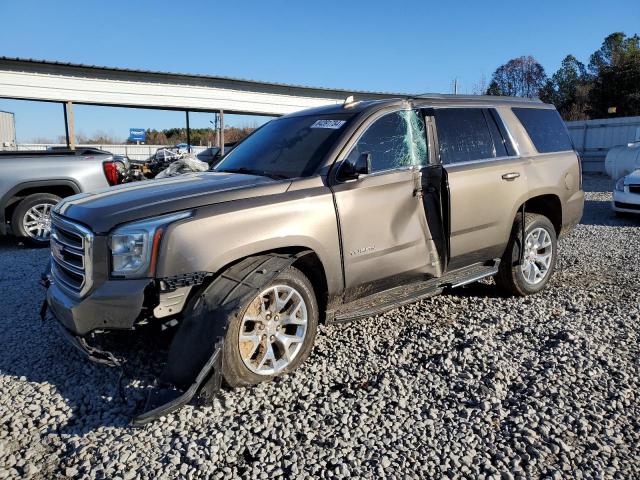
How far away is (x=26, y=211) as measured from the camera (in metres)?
7.56

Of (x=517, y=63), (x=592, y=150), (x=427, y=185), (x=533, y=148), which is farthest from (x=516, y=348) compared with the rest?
(x=517, y=63)

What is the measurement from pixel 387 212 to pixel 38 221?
6.46 meters

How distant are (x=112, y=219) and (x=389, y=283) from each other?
6.84 feet

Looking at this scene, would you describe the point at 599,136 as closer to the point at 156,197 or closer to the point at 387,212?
the point at 387,212

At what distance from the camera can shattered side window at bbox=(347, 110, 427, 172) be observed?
3791mm

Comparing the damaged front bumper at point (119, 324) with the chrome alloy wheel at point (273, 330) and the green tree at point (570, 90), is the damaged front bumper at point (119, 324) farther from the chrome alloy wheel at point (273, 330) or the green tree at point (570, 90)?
the green tree at point (570, 90)

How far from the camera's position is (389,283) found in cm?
382

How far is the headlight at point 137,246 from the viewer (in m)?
2.82

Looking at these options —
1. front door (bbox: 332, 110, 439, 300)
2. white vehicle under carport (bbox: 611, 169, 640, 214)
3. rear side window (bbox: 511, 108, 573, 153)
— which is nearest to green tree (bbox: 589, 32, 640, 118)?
white vehicle under carport (bbox: 611, 169, 640, 214)

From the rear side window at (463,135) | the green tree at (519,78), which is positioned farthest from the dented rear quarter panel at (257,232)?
the green tree at (519,78)

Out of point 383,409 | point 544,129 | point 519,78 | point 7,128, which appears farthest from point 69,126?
point 519,78

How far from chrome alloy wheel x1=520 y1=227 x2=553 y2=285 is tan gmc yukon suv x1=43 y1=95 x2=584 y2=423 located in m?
0.02

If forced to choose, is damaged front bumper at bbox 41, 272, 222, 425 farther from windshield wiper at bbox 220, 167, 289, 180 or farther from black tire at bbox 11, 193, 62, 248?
black tire at bbox 11, 193, 62, 248

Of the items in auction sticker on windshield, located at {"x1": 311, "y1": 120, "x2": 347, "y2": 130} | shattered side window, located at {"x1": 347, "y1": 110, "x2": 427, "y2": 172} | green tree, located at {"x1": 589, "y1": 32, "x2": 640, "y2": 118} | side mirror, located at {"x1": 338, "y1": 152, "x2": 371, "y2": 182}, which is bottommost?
side mirror, located at {"x1": 338, "y1": 152, "x2": 371, "y2": 182}
